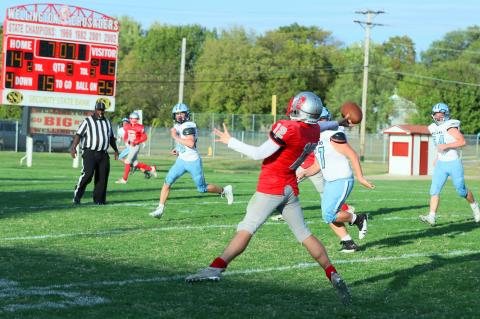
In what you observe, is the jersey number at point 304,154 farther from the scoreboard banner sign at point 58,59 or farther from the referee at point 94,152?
the scoreboard banner sign at point 58,59

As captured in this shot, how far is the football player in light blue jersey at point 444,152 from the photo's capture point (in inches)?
502

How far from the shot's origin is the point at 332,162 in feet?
32.2

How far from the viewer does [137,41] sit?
333 ft

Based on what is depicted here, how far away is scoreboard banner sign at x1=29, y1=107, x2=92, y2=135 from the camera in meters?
33.2

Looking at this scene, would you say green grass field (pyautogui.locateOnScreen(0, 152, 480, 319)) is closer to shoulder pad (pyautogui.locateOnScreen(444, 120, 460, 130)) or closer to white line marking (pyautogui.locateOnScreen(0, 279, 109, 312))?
white line marking (pyautogui.locateOnScreen(0, 279, 109, 312))

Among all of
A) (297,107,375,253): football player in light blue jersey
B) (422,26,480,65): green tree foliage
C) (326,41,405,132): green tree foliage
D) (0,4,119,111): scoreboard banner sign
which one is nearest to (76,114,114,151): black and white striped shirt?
(297,107,375,253): football player in light blue jersey

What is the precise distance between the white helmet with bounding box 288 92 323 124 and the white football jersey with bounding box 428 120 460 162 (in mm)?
6230

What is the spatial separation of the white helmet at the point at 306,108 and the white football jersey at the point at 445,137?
623cm

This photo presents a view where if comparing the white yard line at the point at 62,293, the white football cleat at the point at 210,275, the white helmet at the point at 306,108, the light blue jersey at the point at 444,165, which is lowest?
the white yard line at the point at 62,293

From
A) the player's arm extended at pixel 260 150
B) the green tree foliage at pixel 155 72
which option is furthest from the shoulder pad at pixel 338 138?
the green tree foliage at pixel 155 72

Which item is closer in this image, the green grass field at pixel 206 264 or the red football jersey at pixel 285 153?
the green grass field at pixel 206 264

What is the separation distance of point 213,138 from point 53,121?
22848 mm

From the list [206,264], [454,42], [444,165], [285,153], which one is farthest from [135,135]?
[454,42]

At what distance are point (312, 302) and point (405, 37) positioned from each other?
356 ft
